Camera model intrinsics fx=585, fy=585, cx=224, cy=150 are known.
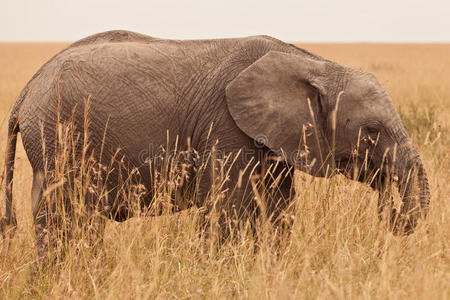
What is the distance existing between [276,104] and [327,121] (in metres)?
0.38

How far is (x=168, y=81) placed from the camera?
4.04 meters

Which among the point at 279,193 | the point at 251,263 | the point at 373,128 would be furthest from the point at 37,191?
the point at 373,128

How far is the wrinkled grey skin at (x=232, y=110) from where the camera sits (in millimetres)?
3832

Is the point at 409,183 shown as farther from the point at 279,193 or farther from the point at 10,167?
the point at 10,167

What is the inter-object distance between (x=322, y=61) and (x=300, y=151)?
0.69 m

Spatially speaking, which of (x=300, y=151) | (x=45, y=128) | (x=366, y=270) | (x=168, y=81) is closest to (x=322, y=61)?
(x=300, y=151)

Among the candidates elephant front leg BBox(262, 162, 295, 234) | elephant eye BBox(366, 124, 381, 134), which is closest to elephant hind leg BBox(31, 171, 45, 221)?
elephant front leg BBox(262, 162, 295, 234)

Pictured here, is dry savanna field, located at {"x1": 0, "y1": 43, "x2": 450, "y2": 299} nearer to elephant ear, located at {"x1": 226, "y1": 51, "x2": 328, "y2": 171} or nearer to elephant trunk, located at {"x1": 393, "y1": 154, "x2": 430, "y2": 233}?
elephant trunk, located at {"x1": 393, "y1": 154, "x2": 430, "y2": 233}

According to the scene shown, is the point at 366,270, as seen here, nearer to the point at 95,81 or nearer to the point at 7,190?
the point at 95,81

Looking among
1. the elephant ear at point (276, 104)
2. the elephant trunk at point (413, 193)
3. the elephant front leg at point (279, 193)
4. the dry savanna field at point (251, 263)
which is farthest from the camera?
the elephant front leg at point (279, 193)

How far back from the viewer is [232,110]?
3.85 meters

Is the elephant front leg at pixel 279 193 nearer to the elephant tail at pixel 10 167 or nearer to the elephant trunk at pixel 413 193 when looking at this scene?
the elephant trunk at pixel 413 193

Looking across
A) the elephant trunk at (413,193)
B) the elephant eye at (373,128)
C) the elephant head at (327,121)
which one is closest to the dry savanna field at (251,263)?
the elephant trunk at (413,193)

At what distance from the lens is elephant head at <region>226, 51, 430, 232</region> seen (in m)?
3.80
